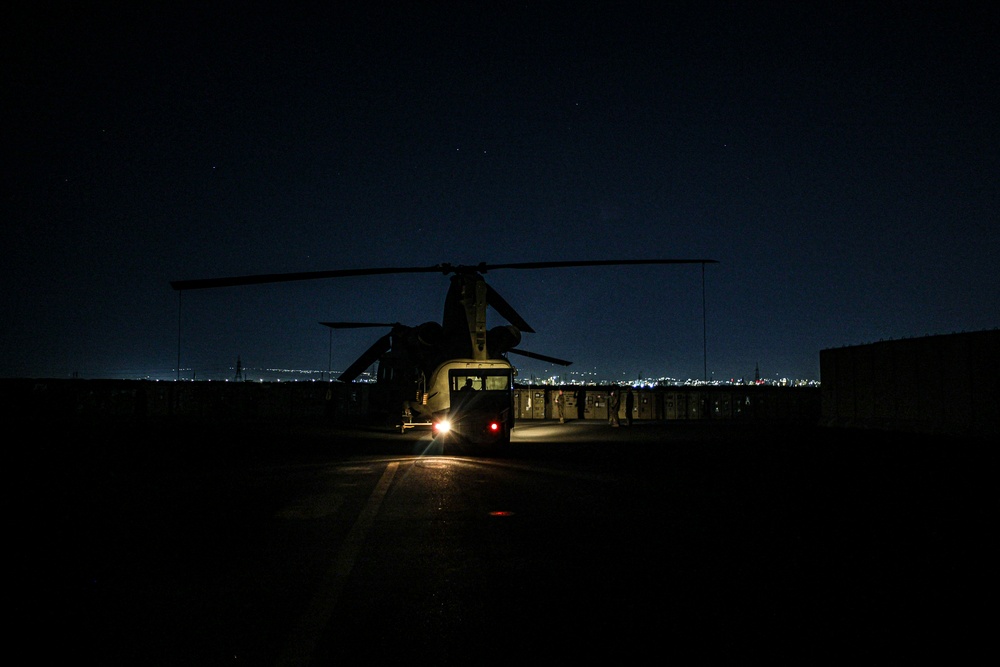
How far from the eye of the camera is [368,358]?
116ft

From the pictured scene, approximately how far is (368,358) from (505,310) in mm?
11634

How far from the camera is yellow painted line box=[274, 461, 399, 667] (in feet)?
14.9

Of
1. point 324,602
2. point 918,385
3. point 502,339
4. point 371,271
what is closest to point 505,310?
point 502,339

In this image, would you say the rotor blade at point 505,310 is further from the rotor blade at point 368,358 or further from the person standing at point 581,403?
the person standing at point 581,403

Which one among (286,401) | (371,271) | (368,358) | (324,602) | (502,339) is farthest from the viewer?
(286,401)

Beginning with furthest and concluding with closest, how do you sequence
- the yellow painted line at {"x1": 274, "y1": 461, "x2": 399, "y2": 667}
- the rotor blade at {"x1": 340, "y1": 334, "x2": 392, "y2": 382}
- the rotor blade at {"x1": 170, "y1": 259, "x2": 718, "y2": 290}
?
the rotor blade at {"x1": 340, "y1": 334, "x2": 392, "y2": 382}, the rotor blade at {"x1": 170, "y1": 259, "x2": 718, "y2": 290}, the yellow painted line at {"x1": 274, "y1": 461, "x2": 399, "y2": 667}

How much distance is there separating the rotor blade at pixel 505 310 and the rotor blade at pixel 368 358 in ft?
33.6

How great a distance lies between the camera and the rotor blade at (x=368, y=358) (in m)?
35.0

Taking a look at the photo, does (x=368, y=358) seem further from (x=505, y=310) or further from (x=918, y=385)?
(x=918, y=385)

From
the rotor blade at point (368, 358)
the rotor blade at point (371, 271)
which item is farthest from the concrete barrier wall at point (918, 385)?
the rotor blade at point (368, 358)

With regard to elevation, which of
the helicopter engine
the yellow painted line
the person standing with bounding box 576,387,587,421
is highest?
the helicopter engine

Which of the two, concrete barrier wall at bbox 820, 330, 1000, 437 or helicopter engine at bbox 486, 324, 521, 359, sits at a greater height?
helicopter engine at bbox 486, 324, 521, 359

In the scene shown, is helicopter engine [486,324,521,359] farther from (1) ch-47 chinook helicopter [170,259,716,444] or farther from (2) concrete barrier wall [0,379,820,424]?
(2) concrete barrier wall [0,379,820,424]

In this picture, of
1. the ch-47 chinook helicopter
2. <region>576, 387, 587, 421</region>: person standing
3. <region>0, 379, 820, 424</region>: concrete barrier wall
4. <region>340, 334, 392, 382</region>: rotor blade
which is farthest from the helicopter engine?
<region>576, 387, 587, 421</region>: person standing
